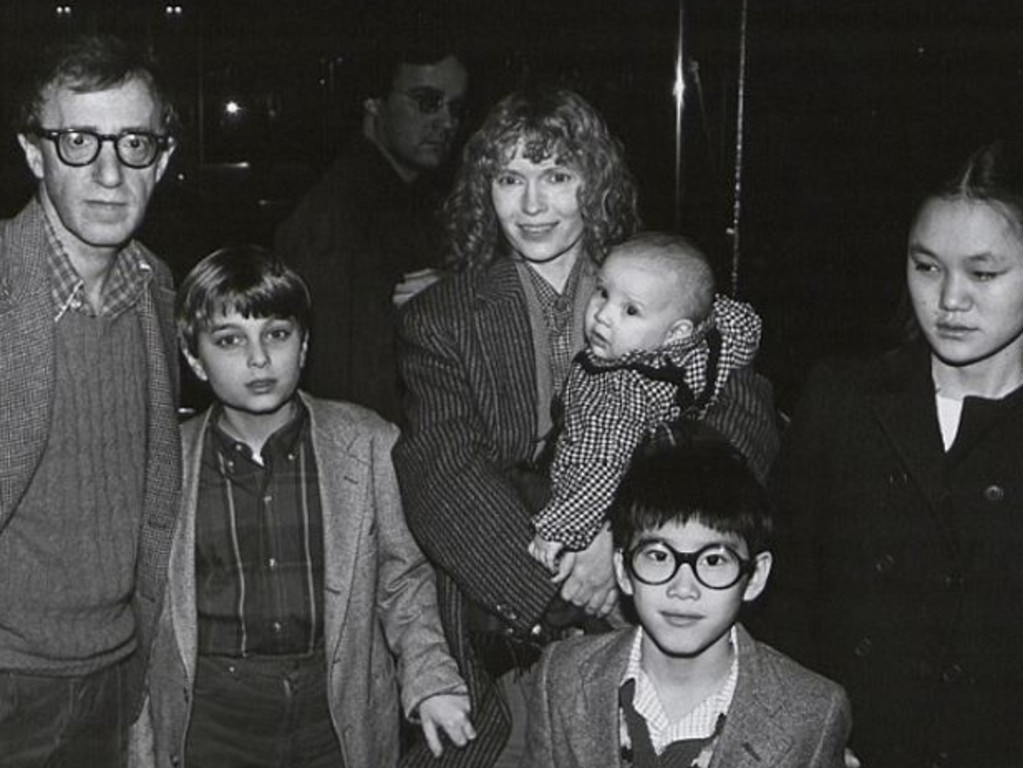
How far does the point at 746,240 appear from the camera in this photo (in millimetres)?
4160

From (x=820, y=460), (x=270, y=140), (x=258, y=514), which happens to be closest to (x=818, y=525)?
(x=820, y=460)

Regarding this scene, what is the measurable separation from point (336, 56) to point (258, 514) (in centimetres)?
177

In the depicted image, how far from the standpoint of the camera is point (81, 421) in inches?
98.2

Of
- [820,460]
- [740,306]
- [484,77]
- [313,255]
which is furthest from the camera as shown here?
[484,77]

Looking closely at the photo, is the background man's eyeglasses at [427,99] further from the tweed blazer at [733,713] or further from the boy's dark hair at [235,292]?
the tweed blazer at [733,713]

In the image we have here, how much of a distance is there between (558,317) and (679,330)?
258mm

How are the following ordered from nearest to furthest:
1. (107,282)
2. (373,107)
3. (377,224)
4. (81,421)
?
(81,421)
(107,282)
(377,224)
(373,107)

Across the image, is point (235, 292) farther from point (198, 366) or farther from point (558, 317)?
point (558, 317)

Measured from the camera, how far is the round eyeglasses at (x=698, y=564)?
2.28 metres

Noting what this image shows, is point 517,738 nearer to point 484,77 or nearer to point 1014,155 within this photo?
point 1014,155

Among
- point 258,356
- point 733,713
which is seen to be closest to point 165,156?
point 258,356

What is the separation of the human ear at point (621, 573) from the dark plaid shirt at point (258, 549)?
2.34 feet

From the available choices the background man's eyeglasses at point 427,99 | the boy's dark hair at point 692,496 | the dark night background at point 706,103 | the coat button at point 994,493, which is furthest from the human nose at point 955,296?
the background man's eyeglasses at point 427,99

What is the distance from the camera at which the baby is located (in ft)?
8.05
